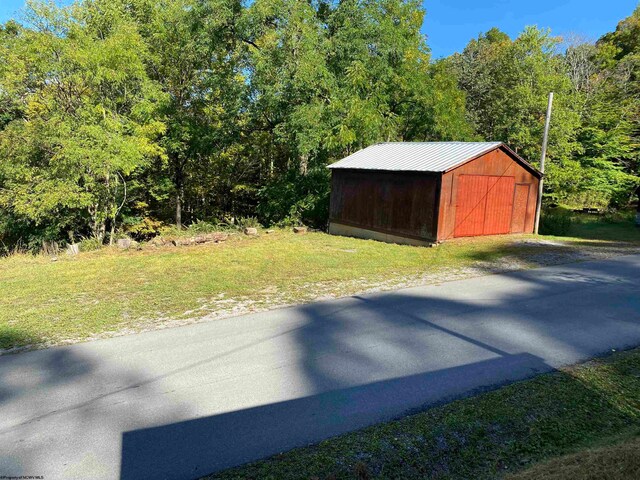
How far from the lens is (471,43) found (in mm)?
49656

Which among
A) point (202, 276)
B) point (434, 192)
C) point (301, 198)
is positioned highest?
point (434, 192)

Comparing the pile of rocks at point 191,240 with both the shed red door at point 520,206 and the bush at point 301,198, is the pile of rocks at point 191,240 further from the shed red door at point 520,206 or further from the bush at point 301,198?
the shed red door at point 520,206

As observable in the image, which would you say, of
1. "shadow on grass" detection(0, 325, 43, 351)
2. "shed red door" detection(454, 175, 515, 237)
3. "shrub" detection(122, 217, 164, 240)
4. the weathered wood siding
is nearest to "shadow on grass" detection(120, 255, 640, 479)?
"shadow on grass" detection(0, 325, 43, 351)

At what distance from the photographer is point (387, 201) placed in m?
16.0

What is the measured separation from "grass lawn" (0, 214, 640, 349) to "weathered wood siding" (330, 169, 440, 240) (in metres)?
1.00

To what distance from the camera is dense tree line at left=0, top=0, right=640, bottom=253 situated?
1595 centimetres

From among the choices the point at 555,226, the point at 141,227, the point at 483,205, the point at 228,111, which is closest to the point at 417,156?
the point at 483,205

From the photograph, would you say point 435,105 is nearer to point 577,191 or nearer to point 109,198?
point 577,191

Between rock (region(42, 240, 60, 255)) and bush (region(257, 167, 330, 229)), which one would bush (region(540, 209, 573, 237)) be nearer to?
bush (region(257, 167, 330, 229))

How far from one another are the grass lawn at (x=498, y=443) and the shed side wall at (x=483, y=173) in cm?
1037

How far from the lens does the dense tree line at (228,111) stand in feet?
52.3

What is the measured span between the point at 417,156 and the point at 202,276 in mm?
9569

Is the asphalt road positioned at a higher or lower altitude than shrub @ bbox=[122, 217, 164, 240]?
higher

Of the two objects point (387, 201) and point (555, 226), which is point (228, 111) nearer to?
point (387, 201)
